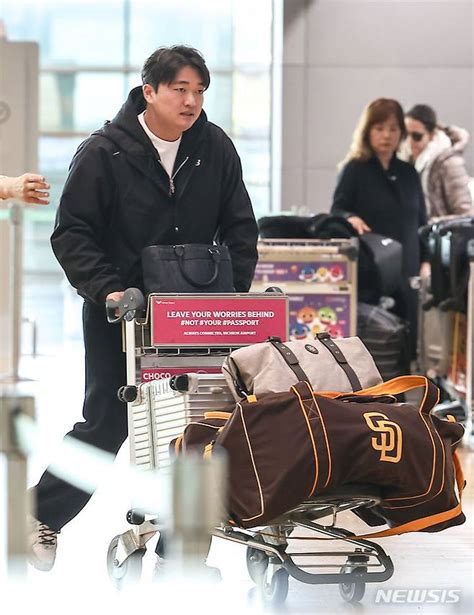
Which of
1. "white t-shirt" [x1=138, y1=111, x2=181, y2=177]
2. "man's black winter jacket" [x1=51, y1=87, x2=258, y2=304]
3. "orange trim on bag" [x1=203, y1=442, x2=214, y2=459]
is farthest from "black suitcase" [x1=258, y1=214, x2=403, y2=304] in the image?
"orange trim on bag" [x1=203, y1=442, x2=214, y2=459]

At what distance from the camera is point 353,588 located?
154 inches

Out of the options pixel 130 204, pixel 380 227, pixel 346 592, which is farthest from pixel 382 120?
pixel 346 592

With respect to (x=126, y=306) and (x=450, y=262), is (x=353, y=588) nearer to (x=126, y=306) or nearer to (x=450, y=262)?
(x=126, y=306)

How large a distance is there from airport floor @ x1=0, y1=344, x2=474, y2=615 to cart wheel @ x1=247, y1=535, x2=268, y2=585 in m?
0.03

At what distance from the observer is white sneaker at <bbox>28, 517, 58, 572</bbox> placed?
4.14m

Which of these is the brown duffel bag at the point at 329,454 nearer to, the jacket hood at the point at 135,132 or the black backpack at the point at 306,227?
the jacket hood at the point at 135,132

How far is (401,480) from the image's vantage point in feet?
11.5

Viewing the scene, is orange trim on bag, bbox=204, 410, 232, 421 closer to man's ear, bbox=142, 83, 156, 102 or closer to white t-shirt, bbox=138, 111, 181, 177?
white t-shirt, bbox=138, 111, 181, 177

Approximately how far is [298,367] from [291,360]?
0.03 m

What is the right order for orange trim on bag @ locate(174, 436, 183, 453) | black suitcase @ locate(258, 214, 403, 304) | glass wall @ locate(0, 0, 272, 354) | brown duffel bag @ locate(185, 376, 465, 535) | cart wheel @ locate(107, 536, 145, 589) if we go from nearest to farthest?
brown duffel bag @ locate(185, 376, 465, 535) < orange trim on bag @ locate(174, 436, 183, 453) < cart wheel @ locate(107, 536, 145, 589) < black suitcase @ locate(258, 214, 403, 304) < glass wall @ locate(0, 0, 272, 354)

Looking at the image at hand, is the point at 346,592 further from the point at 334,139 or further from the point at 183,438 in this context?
the point at 334,139

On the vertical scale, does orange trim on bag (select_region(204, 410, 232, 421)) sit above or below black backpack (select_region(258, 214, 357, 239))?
below

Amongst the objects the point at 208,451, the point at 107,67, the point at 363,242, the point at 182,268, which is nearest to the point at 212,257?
the point at 182,268

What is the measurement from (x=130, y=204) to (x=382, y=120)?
3.57 meters
